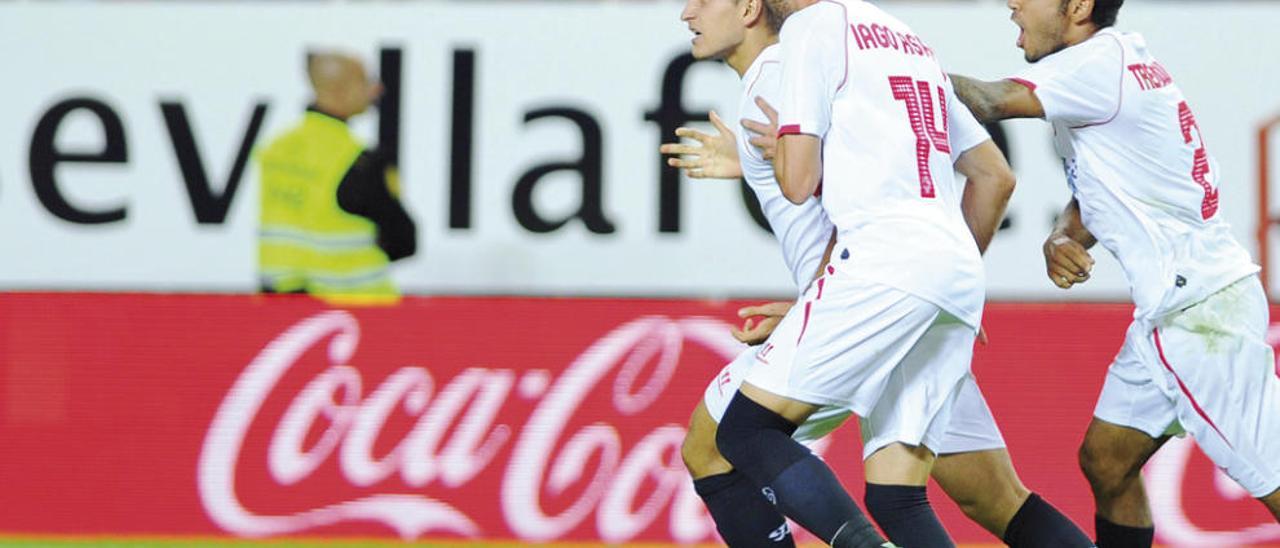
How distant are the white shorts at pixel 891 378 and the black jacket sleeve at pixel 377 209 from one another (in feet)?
11.8

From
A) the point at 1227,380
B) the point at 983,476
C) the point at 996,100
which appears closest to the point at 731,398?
the point at 983,476

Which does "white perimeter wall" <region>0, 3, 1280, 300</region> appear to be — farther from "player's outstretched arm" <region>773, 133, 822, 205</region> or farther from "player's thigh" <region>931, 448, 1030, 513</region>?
"player's outstretched arm" <region>773, 133, 822, 205</region>

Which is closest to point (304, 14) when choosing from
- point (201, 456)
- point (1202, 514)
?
point (201, 456)

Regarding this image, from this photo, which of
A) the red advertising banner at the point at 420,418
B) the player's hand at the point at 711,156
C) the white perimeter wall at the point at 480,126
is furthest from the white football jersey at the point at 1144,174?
the white perimeter wall at the point at 480,126

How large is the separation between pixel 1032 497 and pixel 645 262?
6.12 meters

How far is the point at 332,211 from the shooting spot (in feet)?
25.5

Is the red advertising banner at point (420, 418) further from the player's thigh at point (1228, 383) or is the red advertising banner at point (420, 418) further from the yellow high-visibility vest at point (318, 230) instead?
the player's thigh at point (1228, 383)

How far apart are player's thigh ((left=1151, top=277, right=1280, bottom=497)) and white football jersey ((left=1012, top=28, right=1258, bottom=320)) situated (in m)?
0.05

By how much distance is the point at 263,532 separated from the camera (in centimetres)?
651

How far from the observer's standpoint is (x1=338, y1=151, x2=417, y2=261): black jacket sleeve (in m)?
7.77

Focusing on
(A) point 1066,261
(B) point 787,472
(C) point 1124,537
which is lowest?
(C) point 1124,537

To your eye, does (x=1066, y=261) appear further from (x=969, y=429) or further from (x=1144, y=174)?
(x=969, y=429)

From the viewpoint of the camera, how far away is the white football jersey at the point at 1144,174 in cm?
438

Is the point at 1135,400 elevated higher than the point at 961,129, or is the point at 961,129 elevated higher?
the point at 961,129
